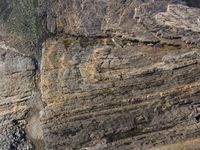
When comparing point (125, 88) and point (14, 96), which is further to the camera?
point (14, 96)

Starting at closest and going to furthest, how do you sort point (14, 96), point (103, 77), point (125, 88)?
1. point (125, 88)
2. point (103, 77)
3. point (14, 96)

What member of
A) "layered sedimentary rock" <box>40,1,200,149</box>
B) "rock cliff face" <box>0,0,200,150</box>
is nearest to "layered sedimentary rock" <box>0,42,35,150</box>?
"rock cliff face" <box>0,0,200,150</box>

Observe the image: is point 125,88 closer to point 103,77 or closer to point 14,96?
point 103,77

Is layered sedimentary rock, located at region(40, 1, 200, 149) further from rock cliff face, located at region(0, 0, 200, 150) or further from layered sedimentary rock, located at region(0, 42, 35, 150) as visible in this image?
layered sedimentary rock, located at region(0, 42, 35, 150)

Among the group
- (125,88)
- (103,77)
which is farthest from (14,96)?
(125,88)

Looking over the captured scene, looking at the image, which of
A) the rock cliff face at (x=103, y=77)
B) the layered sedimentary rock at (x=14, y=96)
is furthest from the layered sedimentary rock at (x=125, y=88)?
the layered sedimentary rock at (x=14, y=96)

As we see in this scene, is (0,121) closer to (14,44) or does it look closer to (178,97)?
(14,44)

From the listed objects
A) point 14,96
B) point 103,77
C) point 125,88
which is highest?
point 103,77

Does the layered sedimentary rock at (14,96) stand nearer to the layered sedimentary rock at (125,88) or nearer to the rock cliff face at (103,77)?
the rock cliff face at (103,77)
